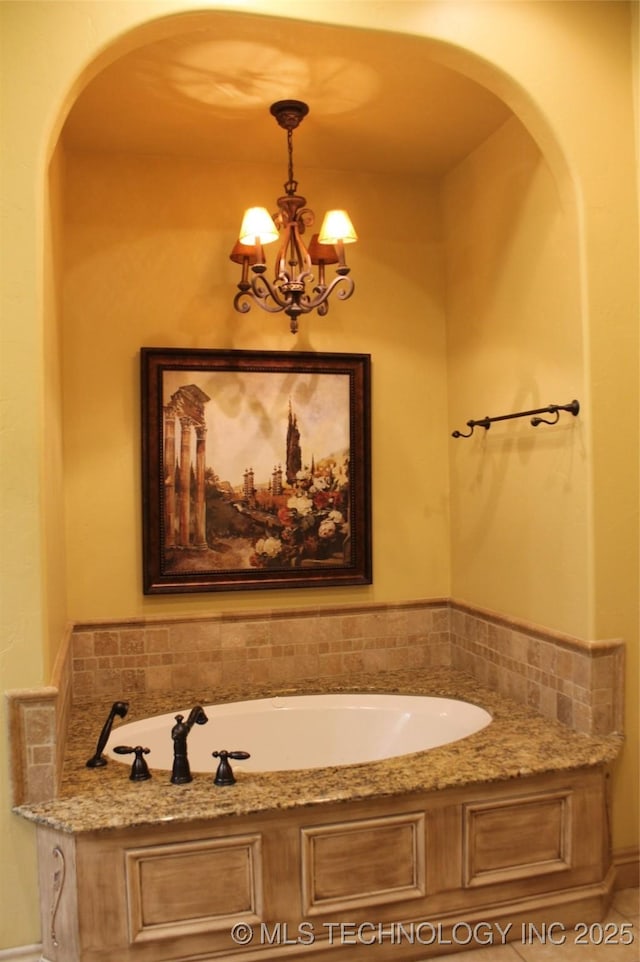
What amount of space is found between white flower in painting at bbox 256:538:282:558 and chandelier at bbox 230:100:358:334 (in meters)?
0.90

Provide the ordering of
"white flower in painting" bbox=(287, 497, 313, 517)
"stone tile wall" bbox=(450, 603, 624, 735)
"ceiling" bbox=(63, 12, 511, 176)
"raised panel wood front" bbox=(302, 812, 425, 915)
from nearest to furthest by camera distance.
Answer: "raised panel wood front" bbox=(302, 812, 425, 915)
"ceiling" bbox=(63, 12, 511, 176)
"stone tile wall" bbox=(450, 603, 624, 735)
"white flower in painting" bbox=(287, 497, 313, 517)

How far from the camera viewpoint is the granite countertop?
7.47 feet

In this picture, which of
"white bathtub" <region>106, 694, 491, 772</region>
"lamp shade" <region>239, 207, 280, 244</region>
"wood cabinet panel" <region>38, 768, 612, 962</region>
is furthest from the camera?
"white bathtub" <region>106, 694, 491, 772</region>

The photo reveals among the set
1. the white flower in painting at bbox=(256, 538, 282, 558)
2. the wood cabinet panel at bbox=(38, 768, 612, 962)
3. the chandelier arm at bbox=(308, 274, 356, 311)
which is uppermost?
the chandelier arm at bbox=(308, 274, 356, 311)

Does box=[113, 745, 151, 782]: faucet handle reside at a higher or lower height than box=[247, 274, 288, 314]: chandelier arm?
lower

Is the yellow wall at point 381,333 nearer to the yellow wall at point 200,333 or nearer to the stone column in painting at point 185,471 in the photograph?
the yellow wall at point 200,333

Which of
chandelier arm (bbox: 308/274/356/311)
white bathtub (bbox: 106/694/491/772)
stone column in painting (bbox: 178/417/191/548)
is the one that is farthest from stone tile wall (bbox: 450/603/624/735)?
chandelier arm (bbox: 308/274/356/311)

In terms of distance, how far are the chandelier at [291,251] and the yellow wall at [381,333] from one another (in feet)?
0.81

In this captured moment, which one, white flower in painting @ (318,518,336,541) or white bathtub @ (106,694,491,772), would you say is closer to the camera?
white bathtub @ (106,694,491,772)

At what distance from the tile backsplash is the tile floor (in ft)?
1.93

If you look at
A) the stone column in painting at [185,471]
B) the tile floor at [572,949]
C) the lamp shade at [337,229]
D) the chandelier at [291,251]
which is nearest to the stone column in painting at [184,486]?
the stone column in painting at [185,471]

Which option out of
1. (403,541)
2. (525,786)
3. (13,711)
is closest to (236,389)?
(403,541)

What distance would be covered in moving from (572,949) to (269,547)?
1851 millimetres

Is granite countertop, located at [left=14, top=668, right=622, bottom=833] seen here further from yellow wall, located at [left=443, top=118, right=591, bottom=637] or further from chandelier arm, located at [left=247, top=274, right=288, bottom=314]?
chandelier arm, located at [left=247, top=274, right=288, bottom=314]
